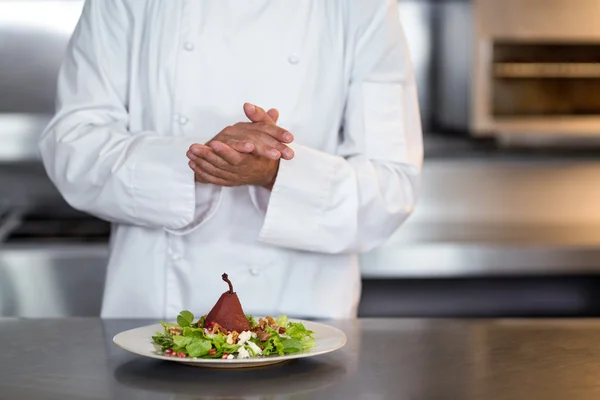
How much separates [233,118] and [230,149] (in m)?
0.29

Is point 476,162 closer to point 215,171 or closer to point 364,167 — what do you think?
point 364,167

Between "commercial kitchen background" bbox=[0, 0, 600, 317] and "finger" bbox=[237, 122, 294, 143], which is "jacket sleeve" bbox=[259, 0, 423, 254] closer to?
"finger" bbox=[237, 122, 294, 143]

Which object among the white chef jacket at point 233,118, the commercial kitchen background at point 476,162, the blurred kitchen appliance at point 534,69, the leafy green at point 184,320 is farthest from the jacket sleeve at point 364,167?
the blurred kitchen appliance at point 534,69

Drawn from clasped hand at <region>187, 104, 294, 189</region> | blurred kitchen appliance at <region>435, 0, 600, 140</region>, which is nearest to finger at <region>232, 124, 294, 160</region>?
clasped hand at <region>187, 104, 294, 189</region>

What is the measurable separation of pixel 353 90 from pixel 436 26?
1400 mm

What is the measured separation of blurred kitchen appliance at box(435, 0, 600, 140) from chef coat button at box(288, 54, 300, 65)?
1210 mm

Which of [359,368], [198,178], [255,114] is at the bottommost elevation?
[359,368]

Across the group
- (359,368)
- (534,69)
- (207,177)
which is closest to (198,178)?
(207,177)

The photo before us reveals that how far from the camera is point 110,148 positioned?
1426 mm

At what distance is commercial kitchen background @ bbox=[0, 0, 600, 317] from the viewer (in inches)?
96.0

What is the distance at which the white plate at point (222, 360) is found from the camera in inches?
40.6

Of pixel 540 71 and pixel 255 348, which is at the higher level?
pixel 540 71

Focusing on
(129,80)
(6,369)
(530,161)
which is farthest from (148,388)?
(530,161)

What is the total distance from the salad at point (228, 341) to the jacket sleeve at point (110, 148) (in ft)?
1.05
